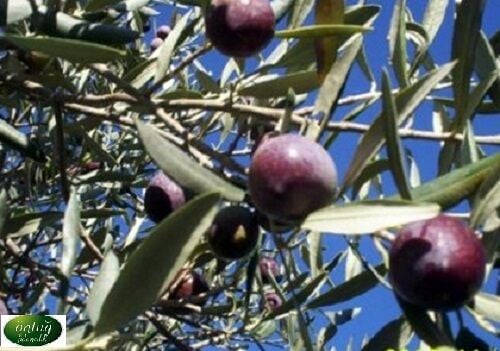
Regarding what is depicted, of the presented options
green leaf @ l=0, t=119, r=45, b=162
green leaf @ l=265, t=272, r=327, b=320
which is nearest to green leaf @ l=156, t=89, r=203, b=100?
green leaf @ l=0, t=119, r=45, b=162

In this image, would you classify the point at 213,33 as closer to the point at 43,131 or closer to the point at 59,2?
the point at 59,2

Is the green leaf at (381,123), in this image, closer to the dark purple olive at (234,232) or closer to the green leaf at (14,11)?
the dark purple olive at (234,232)

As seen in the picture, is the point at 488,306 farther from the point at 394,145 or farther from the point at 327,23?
the point at 327,23

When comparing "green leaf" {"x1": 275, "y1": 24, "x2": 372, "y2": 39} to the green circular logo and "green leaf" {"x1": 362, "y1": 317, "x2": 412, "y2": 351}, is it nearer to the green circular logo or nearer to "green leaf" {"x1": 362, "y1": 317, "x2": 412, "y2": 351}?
"green leaf" {"x1": 362, "y1": 317, "x2": 412, "y2": 351}

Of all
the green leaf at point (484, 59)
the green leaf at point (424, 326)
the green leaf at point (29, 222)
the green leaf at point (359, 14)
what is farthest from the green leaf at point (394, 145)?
the green leaf at point (29, 222)

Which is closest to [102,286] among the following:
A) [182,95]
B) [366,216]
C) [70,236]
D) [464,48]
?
[70,236]

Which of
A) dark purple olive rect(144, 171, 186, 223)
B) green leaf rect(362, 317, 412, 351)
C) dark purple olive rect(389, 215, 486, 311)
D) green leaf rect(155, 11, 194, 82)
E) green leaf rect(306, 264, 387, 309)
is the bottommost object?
green leaf rect(362, 317, 412, 351)
